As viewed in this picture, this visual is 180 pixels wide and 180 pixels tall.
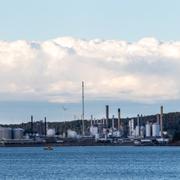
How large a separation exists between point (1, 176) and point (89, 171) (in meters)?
16.8

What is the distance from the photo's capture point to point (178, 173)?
136875mm

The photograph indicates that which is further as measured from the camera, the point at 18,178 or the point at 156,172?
the point at 156,172

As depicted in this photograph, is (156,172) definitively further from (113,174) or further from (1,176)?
(1,176)

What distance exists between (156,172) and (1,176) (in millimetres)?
22316

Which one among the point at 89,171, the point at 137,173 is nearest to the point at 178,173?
the point at 137,173

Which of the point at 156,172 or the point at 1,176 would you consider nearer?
the point at 1,176

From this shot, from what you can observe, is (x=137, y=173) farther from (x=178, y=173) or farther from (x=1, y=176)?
(x=1, y=176)

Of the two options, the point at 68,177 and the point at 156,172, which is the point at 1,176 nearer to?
the point at 68,177

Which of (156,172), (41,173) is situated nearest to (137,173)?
(156,172)

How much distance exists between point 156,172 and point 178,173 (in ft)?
22.9

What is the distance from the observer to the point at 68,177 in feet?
427

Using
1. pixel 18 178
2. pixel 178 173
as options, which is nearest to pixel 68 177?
pixel 18 178

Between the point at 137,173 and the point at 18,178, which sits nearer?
the point at 18,178

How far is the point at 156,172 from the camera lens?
143 m
